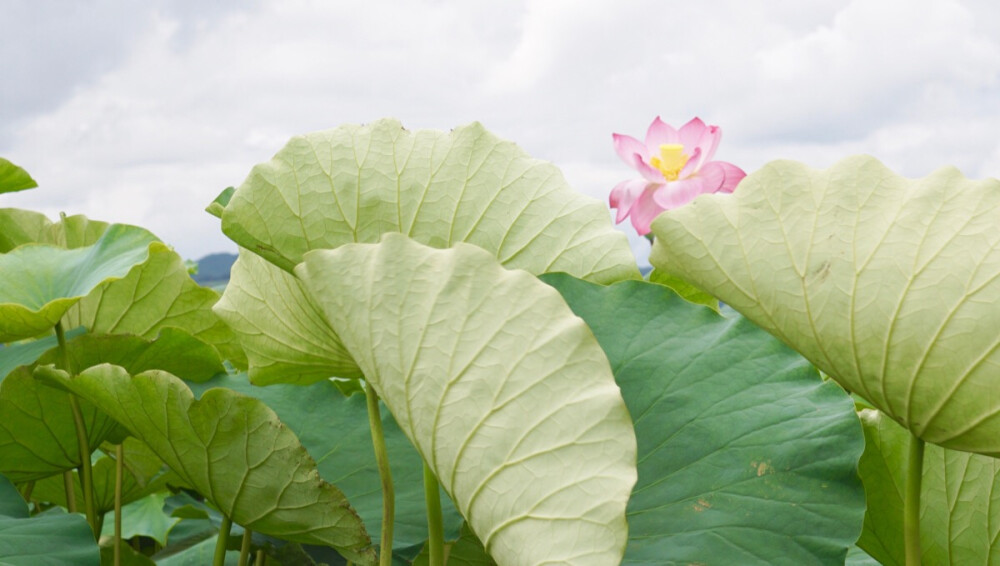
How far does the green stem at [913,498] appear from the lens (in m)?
0.54

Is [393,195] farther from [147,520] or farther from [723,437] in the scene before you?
[147,520]

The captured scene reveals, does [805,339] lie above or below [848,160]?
below

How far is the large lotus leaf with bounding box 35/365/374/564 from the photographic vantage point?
0.57 metres

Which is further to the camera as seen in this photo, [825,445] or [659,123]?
[659,123]

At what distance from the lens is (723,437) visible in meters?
0.56

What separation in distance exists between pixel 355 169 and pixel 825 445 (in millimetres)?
339

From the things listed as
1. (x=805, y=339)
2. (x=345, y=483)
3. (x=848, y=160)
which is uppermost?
(x=848, y=160)

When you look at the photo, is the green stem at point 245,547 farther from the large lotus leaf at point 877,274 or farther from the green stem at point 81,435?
the large lotus leaf at point 877,274

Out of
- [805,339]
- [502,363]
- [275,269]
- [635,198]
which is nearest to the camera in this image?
[502,363]

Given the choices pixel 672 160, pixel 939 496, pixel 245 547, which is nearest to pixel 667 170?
pixel 672 160

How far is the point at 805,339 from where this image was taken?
532 mm

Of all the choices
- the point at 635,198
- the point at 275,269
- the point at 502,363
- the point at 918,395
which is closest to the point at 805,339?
the point at 918,395

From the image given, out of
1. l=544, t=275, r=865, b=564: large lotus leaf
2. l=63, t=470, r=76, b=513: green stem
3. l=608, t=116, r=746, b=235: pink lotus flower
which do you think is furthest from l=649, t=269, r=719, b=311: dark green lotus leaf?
l=63, t=470, r=76, b=513: green stem

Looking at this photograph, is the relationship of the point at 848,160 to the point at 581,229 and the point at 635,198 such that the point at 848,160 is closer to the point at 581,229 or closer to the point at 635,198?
the point at 581,229
